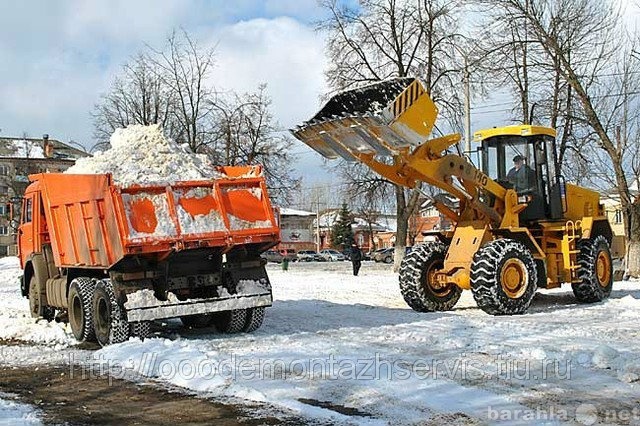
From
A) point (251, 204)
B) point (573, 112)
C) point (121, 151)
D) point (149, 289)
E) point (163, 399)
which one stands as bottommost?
point (163, 399)

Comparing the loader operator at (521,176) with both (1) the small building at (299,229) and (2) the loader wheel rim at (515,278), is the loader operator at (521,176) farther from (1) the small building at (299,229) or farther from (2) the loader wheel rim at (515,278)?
(1) the small building at (299,229)

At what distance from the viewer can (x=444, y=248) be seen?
49.5 feet

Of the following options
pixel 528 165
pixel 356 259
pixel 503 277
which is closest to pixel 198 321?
pixel 503 277

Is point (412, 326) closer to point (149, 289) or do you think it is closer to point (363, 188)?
point (149, 289)

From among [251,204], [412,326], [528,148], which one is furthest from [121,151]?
[528,148]

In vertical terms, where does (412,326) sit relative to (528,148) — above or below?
below

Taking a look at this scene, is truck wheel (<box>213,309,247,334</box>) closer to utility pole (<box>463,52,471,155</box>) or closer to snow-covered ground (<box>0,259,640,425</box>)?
snow-covered ground (<box>0,259,640,425</box>)

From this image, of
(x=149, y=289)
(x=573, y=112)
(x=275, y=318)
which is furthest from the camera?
(x=573, y=112)

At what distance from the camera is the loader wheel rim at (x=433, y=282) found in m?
14.9

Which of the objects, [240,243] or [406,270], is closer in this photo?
[240,243]

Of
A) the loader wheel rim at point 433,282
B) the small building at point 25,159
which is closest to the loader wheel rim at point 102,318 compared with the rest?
the loader wheel rim at point 433,282

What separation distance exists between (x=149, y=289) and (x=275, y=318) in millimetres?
3514

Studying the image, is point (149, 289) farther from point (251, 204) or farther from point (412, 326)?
point (412, 326)

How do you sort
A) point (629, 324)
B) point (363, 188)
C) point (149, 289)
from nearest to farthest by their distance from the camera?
point (149, 289) < point (629, 324) < point (363, 188)
